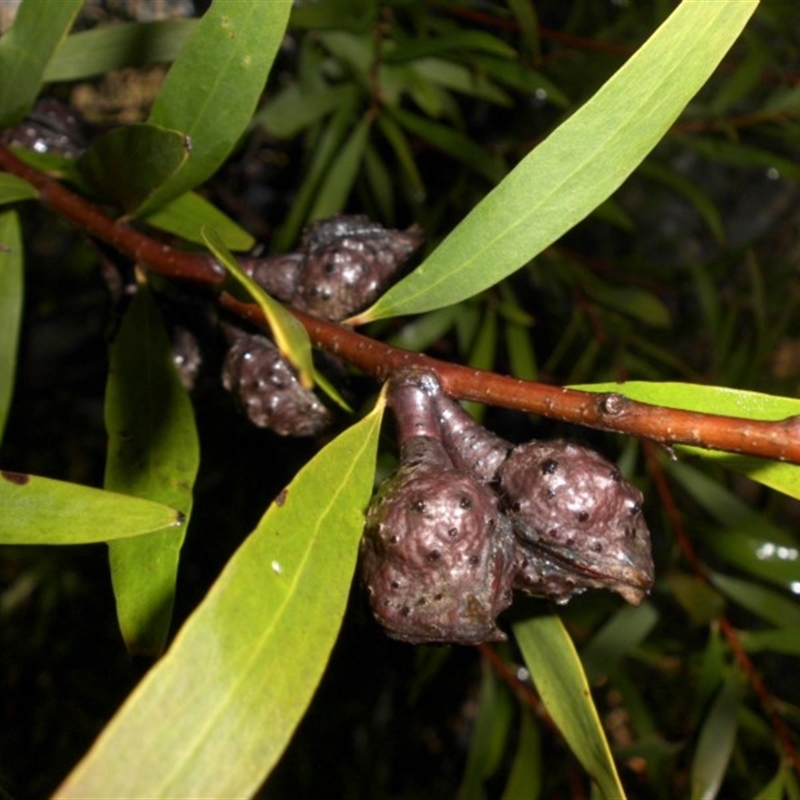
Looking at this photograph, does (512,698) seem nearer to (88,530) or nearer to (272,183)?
(88,530)

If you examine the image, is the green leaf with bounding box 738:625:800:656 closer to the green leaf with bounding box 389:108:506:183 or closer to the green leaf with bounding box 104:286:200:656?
the green leaf with bounding box 389:108:506:183

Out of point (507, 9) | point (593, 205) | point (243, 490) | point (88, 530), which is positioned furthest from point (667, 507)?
point (88, 530)

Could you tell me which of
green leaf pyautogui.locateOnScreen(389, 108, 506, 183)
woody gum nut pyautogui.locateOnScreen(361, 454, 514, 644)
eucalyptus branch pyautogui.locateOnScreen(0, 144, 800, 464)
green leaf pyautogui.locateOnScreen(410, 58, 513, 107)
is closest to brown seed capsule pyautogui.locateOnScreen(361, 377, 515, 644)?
woody gum nut pyautogui.locateOnScreen(361, 454, 514, 644)

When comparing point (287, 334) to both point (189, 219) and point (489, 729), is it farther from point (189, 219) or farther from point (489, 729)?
point (489, 729)

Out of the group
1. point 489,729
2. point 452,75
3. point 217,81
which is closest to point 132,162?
point 217,81

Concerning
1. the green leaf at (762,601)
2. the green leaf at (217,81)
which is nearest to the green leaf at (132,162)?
the green leaf at (217,81)
